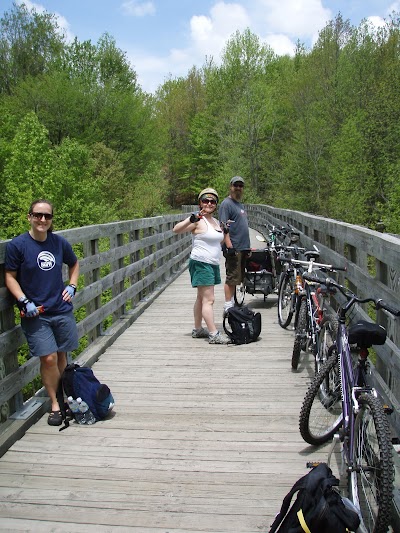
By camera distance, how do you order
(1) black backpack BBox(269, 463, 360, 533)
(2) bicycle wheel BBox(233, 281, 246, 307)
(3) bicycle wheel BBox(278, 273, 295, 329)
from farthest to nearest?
(2) bicycle wheel BBox(233, 281, 246, 307) → (3) bicycle wheel BBox(278, 273, 295, 329) → (1) black backpack BBox(269, 463, 360, 533)

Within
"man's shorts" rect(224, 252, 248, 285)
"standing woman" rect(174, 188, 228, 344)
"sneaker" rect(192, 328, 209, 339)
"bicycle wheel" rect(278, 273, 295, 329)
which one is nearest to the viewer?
"standing woman" rect(174, 188, 228, 344)

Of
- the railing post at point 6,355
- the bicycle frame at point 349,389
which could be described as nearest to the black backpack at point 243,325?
the railing post at point 6,355

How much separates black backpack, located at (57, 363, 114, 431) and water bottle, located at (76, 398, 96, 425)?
0.03m

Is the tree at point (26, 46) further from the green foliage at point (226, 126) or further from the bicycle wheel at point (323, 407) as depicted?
the bicycle wheel at point (323, 407)

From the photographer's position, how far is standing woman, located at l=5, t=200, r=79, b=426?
4172mm

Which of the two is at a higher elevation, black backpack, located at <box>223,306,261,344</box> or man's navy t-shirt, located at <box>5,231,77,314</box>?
man's navy t-shirt, located at <box>5,231,77,314</box>

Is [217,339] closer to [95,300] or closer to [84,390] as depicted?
[95,300]

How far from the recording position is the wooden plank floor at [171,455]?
3.23m

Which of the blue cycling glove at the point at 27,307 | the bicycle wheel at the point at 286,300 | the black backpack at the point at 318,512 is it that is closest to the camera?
the black backpack at the point at 318,512

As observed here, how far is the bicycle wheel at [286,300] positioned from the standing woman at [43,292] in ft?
11.0

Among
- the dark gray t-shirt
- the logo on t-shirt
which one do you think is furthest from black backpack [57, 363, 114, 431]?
A: the dark gray t-shirt

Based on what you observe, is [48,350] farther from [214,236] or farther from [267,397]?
[214,236]

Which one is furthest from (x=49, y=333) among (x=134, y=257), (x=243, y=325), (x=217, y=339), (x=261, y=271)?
(x=261, y=271)

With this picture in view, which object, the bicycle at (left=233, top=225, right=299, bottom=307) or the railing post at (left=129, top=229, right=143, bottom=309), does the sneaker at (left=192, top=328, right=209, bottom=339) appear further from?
the railing post at (left=129, top=229, right=143, bottom=309)
